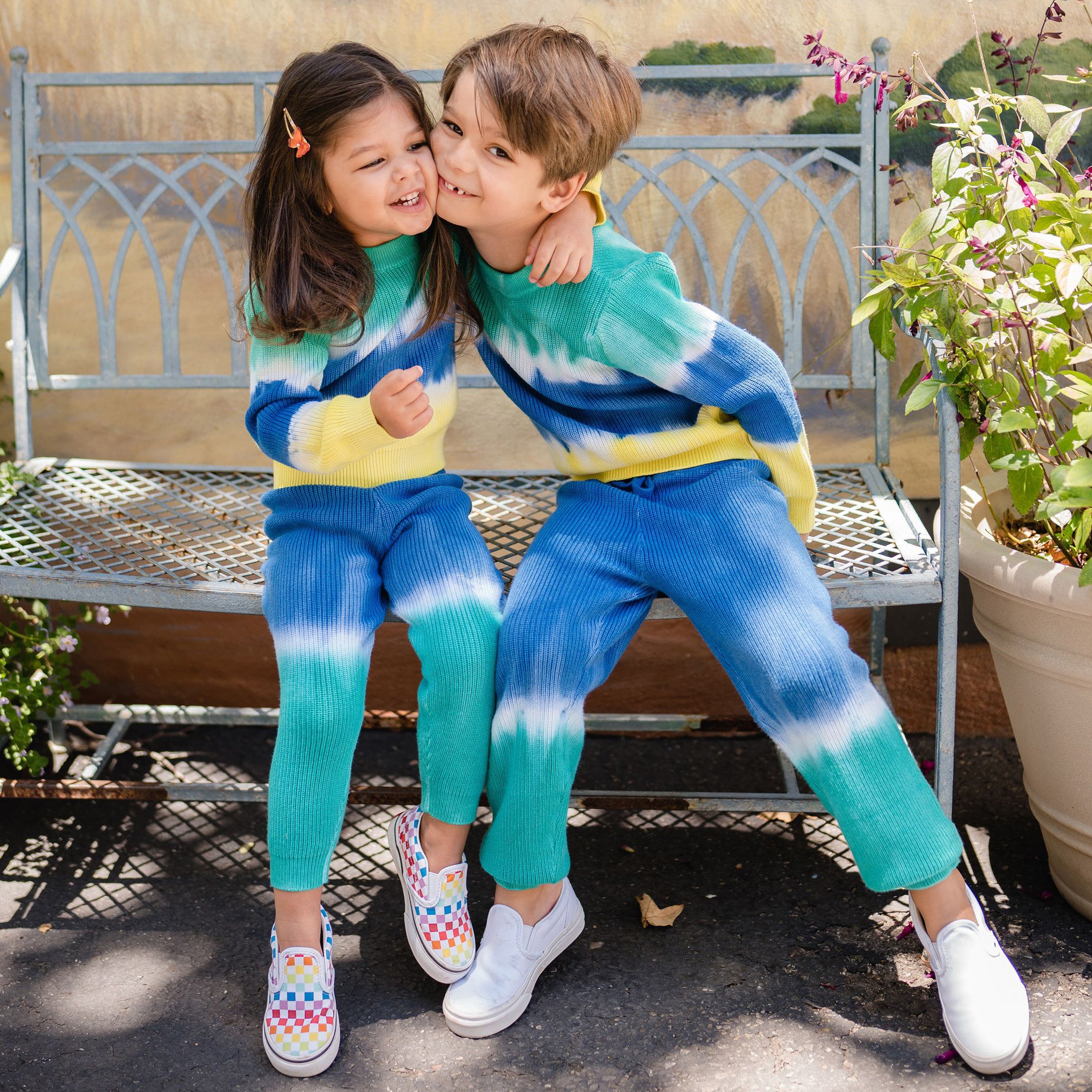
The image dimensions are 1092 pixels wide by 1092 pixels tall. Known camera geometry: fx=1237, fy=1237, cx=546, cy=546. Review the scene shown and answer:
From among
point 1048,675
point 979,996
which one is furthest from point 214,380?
point 979,996

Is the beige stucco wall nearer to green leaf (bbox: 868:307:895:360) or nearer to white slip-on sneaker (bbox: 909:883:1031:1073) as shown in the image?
green leaf (bbox: 868:307:895:360)

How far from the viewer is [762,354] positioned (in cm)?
193

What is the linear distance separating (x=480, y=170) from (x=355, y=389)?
0.41 m

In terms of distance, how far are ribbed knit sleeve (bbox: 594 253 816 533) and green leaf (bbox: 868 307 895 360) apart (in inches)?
11.1

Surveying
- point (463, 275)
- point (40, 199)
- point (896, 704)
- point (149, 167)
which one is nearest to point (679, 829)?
point (896, 704)

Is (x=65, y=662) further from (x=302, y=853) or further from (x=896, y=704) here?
(x=896, y=704)

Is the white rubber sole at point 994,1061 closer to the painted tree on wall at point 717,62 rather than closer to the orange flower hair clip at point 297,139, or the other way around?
the orange flower hair clip at point 297,139

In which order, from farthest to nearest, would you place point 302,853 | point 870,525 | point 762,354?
point 870,525
point 762,354
point 302,853

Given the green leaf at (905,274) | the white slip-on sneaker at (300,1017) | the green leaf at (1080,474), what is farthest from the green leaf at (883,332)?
the white slip-on sneaker at (300,1017)

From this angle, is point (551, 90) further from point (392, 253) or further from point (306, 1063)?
point (306, 1063)

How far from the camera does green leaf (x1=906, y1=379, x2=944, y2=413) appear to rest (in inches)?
77.2

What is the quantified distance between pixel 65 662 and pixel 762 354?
1.55 metres

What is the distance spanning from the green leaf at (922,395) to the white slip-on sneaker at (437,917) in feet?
3.32

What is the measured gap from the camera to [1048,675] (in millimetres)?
1955
